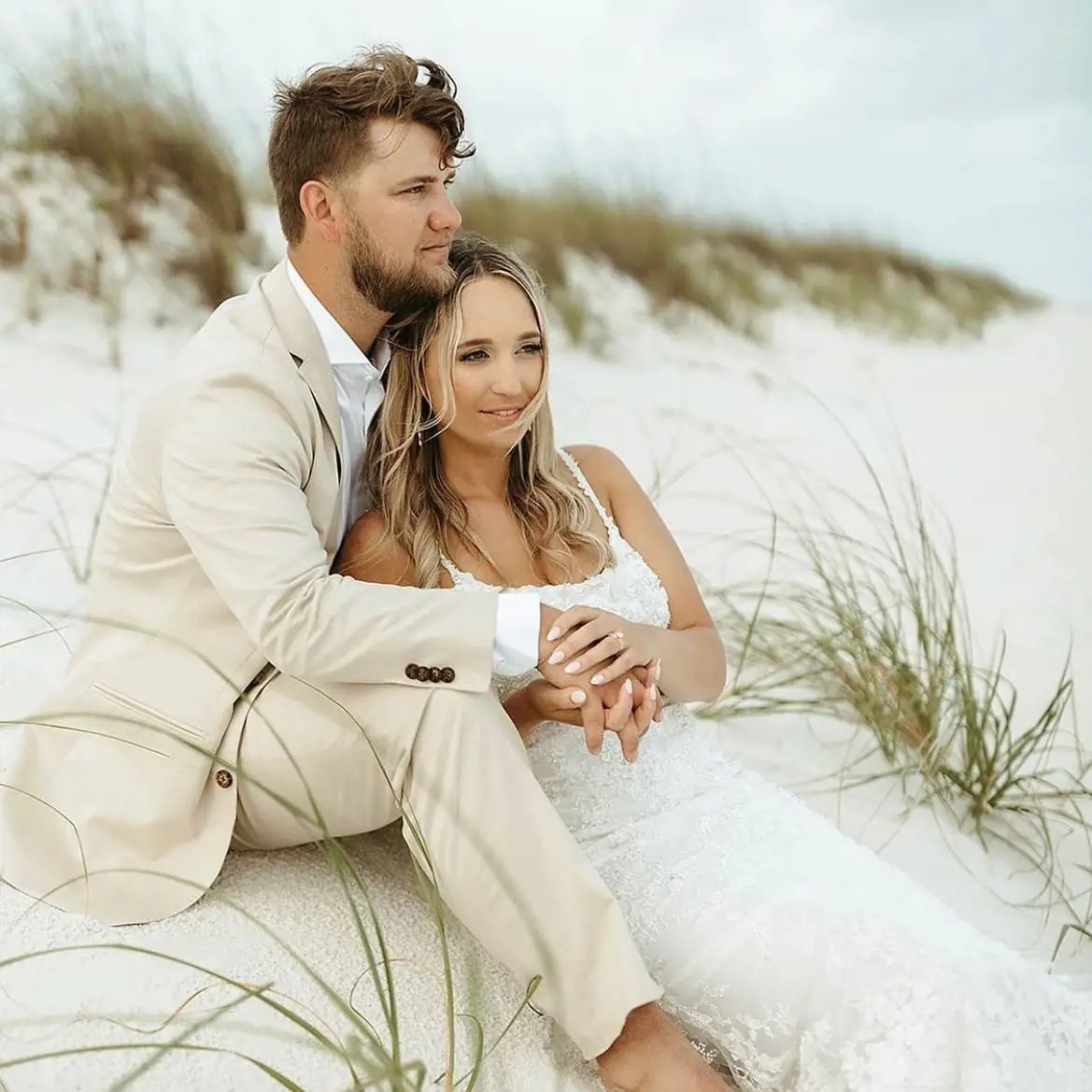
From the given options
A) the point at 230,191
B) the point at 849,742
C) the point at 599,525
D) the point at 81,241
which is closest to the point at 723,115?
the point at 230,191

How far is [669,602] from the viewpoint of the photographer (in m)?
2.79

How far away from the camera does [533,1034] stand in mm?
2348

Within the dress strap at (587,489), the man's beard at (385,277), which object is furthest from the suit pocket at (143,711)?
the dress strap at (587,489)

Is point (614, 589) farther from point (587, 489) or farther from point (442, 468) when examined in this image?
point (442, 468)

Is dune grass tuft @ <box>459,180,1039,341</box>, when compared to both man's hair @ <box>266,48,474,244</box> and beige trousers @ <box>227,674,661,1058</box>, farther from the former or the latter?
beige trousers @ <box>227,674,661,1058</box>

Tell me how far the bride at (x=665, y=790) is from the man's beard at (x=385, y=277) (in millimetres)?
64

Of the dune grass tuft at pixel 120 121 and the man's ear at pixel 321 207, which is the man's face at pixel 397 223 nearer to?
the man's ear at pixel 321 207

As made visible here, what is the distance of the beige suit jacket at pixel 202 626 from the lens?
2182mm

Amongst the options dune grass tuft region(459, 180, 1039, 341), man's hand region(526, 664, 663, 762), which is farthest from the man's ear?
dune grass tuft region(459, 180, 1039, 341)

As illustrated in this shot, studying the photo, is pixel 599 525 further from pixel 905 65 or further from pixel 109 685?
pixel 905 65

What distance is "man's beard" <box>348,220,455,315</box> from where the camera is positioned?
257 cm

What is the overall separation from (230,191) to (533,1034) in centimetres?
414

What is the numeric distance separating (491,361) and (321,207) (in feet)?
1.35

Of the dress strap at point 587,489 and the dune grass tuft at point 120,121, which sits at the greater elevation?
the dune grass tuft at point 120,121
